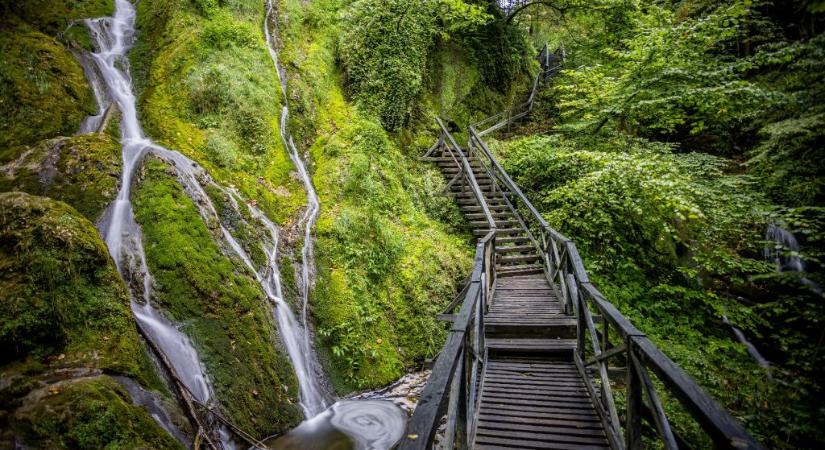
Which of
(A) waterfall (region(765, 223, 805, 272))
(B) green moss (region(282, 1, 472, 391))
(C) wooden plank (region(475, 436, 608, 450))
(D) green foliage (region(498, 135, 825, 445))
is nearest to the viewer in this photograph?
(C) wooden plank (region(475, 436, 608, 450))

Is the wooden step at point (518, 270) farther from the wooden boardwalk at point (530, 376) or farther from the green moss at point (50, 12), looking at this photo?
the green moss at point (50, 12)

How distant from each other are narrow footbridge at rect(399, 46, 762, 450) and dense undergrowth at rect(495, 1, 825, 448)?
1434 mm

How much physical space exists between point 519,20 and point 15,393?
2066cm

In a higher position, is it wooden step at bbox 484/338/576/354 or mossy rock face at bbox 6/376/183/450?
mossy rock face at bbox 6/376/183/450

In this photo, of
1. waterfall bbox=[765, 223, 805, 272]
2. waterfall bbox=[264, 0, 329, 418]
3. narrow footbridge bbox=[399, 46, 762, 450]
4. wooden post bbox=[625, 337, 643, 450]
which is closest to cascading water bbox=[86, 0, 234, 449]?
waterfall bbox=[264, 0, 329, 418]

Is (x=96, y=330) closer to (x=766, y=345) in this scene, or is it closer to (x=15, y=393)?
(x=15, y=393)

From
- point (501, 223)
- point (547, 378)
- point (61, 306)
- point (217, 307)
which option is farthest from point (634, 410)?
point (501, 223)

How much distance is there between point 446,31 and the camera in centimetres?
1541

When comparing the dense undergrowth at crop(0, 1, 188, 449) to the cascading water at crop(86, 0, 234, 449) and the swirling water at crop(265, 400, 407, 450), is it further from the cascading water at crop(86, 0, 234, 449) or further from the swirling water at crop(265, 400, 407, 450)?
the swirling water at crop(265, 400, 407, 450)

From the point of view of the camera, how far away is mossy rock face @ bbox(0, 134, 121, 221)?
532 cm

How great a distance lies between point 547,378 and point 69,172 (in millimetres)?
7277

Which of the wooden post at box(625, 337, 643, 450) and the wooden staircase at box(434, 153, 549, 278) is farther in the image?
the wooden staircase at box(434, 153, 549, 278)

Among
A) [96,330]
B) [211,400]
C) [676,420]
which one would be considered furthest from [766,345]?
[96,330]

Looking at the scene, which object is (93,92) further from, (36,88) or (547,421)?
(547,421)
